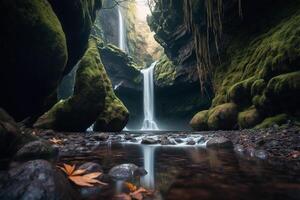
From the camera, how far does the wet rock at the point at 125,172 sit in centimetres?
323

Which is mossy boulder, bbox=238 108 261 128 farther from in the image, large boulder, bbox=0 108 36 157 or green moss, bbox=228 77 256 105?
large boulder, bbox=0 108 36 157

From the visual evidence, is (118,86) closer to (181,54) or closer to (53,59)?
(181,54)

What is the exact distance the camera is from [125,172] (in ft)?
11.0

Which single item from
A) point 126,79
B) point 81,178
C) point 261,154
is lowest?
point 81,178

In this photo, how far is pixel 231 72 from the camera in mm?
14961

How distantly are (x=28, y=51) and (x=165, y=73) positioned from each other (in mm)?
17232

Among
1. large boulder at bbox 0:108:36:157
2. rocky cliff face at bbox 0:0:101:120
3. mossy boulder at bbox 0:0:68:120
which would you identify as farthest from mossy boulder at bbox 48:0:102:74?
large boulder at bbox 0:108:36:157

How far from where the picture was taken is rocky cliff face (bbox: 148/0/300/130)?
29.5 feet

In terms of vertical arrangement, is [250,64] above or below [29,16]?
above

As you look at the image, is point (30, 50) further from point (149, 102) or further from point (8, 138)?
point (149, 102)

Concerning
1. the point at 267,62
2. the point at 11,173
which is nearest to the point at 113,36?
the point at 267,62

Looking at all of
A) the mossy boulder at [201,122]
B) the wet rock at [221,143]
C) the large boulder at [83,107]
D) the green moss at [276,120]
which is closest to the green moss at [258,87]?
the green moss at [276,120]

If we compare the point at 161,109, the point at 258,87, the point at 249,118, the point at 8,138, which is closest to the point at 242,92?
the point at 258,87

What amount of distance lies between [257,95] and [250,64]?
9.34 ft
